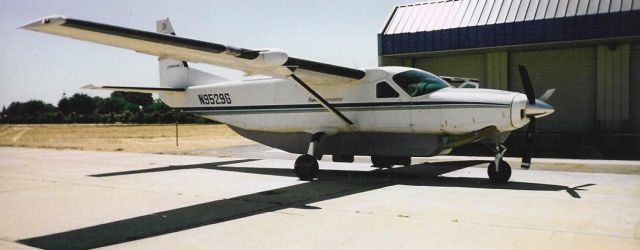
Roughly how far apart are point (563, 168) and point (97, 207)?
411 inches

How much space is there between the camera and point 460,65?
20344 mm

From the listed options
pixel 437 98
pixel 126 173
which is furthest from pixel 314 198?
pixel 126 173

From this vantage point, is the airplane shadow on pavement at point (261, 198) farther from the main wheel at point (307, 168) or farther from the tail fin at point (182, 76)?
the tail fin at point (182, 76)

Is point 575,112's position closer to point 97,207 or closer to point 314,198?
point 314,198

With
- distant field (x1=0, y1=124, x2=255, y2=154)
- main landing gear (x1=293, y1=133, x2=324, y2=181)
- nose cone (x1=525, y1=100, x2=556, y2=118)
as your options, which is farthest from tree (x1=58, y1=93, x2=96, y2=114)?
nose cone (x1=525, y1=100, x2=556, y2=118)

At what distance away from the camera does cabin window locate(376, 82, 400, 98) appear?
428 inches

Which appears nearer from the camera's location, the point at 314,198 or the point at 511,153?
the point at 314,198

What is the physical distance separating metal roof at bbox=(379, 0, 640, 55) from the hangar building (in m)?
0.03

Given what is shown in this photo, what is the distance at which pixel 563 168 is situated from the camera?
12.4 m

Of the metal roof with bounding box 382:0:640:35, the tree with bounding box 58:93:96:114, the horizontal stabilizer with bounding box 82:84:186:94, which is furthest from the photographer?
the tree with bounding box 58:93:96:114

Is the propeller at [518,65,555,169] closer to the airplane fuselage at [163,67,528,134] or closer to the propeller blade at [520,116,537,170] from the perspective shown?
the propeller blade at [520,116,537,170]

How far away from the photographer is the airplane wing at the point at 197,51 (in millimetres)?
6464

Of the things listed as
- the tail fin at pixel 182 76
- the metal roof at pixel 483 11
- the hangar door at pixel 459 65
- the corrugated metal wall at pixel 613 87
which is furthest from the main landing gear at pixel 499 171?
the hangar door at pixel 459 65

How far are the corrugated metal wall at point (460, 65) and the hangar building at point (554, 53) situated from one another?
38 mm
